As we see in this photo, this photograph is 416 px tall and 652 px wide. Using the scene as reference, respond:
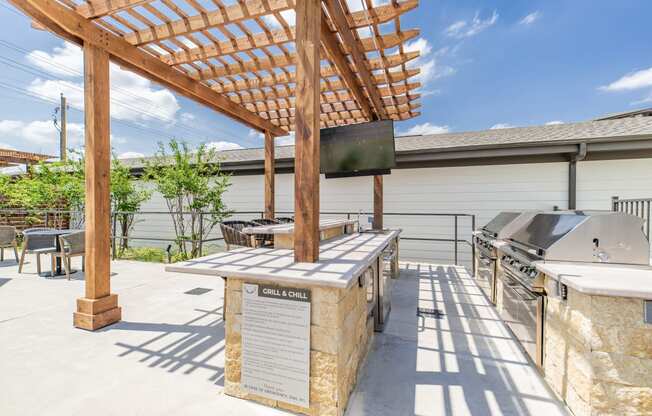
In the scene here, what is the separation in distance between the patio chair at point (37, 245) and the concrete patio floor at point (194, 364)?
1338 mm

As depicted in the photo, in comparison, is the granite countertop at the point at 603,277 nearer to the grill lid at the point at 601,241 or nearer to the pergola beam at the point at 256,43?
the grill lid at the point at 601,241

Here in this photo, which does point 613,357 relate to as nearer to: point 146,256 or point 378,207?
point 378,207

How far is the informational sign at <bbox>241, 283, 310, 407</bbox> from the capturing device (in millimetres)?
1611

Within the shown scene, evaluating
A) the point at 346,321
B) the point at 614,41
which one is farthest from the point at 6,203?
the point at 614,41

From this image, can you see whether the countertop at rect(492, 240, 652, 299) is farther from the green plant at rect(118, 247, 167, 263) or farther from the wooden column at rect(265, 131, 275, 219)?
the green plant at rect(118, 247, 167, 263)

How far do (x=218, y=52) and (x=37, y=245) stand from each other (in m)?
4.86

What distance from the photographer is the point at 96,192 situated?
9.14 ft

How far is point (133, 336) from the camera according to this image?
8.49 feet

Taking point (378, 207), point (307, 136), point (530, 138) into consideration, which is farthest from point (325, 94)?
point (530, 138)

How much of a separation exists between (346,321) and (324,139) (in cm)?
350

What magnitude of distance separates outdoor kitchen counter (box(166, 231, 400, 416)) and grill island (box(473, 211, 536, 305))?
2.18 metres

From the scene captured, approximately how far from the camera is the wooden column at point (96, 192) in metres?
2.74

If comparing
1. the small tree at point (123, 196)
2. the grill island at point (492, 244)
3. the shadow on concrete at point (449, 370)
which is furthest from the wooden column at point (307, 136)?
the small tree at point (123, 196)

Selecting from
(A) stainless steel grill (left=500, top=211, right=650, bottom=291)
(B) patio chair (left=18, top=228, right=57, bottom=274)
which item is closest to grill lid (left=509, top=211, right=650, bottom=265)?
(A) stainless steel grill (left=500, top=211, right=650, bottom=291)
